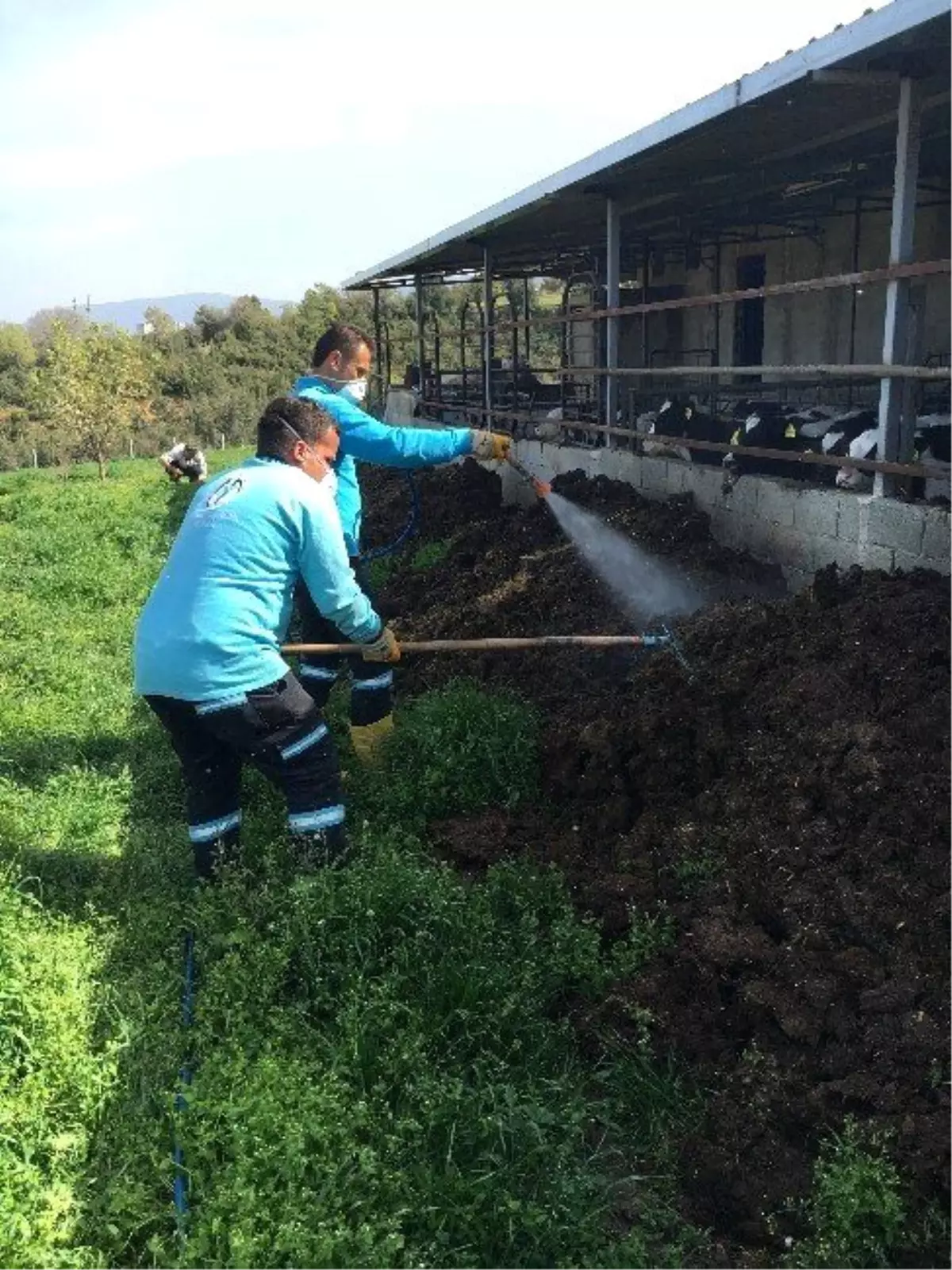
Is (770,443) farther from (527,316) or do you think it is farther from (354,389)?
(527,316)

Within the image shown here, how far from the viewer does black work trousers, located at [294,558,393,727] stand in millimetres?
5496

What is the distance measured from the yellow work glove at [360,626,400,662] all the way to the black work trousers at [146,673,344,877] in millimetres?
423

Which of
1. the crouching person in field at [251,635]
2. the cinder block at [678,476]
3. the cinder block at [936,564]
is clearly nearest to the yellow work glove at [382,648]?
the crouching person in field at [251,635]

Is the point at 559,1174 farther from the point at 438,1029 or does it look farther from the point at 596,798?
the point at 596,798

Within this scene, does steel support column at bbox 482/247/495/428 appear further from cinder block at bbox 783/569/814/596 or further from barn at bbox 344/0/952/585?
cinder block at bbox 783/569/814/596

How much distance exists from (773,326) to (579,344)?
764cm

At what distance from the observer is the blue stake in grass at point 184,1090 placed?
2.76 metres

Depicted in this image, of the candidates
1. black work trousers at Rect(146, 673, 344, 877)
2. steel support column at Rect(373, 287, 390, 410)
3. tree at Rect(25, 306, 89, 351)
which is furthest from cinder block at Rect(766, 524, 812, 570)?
tree at Rect(25, 306, 89, 351)

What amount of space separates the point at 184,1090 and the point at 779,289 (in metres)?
4.95

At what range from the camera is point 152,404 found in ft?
161

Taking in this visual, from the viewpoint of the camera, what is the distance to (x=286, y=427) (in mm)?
4438

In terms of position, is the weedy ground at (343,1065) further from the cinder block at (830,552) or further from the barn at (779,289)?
the barn at (779,289)

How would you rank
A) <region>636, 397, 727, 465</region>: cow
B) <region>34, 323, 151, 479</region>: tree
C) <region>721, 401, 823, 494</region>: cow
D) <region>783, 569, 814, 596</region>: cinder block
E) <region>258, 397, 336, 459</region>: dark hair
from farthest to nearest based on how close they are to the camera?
1. <region>34, 323, 151, 479</region>: tree
2. <region>636, 397, 727, 465</region>: cow
3. <region>721, 401, 823, 494</region>: cow
4. <region>783, 569, 814, 596</region>: cinder block
5. <region>258, 397, 336, 459</region>: dark hair

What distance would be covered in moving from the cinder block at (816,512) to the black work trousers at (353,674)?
2461mm
